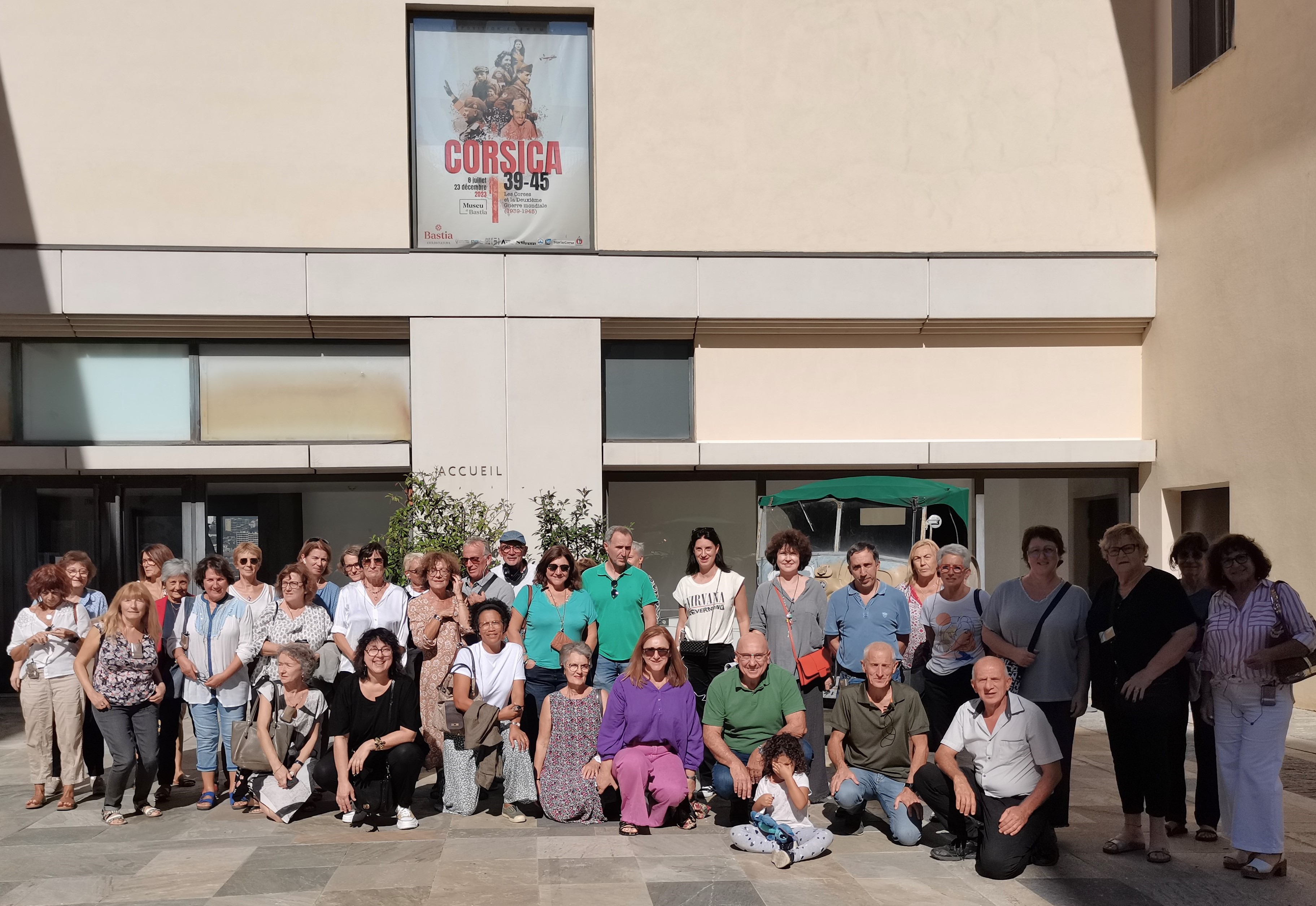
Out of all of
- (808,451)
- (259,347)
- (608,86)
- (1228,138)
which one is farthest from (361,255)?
(1228,138)

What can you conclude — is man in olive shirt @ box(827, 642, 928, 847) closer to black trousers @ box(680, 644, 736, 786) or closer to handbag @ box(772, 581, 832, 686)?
handbag @ box(772, 581, 832, 686)

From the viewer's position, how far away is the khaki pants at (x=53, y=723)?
827 centimetres

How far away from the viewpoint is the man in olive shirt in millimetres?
7211

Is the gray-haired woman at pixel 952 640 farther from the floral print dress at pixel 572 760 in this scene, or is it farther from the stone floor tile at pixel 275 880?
the stone floor tile at pixel 275 880

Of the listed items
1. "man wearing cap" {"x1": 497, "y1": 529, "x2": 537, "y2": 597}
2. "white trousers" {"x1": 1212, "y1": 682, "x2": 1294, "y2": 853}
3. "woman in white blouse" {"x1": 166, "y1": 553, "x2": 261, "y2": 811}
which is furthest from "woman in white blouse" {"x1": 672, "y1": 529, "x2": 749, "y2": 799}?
"white trousers" {"x1": 1212, "y1": 682, "x2": 1294, "y2": 853}

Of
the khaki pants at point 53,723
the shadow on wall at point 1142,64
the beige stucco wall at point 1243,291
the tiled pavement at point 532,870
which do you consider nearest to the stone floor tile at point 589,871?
the tiled pavement at point 532,870

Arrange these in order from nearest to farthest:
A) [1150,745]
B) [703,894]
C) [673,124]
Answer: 1. [703,894]
2. [1150,745]
3. [673,124]

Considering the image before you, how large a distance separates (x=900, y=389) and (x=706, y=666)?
686 centimetres

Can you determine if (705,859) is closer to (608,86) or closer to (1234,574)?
(1234,574)

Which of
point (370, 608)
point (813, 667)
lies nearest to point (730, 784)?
point (813, 667)

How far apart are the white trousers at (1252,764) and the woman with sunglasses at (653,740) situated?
3020 millimetres

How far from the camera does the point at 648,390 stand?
1459 cm

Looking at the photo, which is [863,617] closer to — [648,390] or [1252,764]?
[1252,764]

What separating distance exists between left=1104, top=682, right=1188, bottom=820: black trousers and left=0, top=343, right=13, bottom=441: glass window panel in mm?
12643
